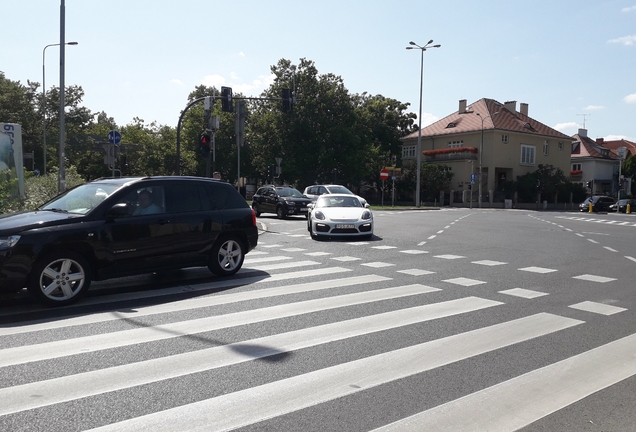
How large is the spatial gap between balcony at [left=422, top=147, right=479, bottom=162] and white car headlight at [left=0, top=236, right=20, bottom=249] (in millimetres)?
56998

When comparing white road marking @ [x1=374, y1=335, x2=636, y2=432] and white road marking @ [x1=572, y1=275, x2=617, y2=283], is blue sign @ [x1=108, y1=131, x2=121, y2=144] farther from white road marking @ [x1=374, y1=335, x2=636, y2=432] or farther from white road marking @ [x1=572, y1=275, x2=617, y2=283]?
white road marking @ [x1=374, y1=335, x2=636, y2=432]

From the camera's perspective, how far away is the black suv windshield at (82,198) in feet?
26.3

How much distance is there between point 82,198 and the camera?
8.26 m

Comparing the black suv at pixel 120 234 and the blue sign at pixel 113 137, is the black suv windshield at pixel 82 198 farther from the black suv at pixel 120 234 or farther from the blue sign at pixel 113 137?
the blue sign at pixel 113 137

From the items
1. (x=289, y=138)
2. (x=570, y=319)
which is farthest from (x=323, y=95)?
(x=570, y=319)

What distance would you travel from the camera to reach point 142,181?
866cm

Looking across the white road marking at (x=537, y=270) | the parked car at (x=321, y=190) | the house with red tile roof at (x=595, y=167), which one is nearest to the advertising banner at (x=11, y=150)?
the parked car at (x=321, y=190)

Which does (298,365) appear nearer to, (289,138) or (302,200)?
(302,200)

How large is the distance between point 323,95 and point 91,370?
4984 centimetres

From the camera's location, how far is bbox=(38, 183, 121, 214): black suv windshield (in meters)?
8.01

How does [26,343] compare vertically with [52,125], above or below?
below

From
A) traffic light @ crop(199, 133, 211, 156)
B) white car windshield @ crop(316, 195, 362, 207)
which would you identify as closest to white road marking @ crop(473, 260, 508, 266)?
white car windshield @ crop(316, 195, 362, 207)

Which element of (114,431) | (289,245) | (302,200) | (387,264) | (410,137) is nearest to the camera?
(114,431)

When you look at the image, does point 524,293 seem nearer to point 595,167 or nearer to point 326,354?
point 326,354
